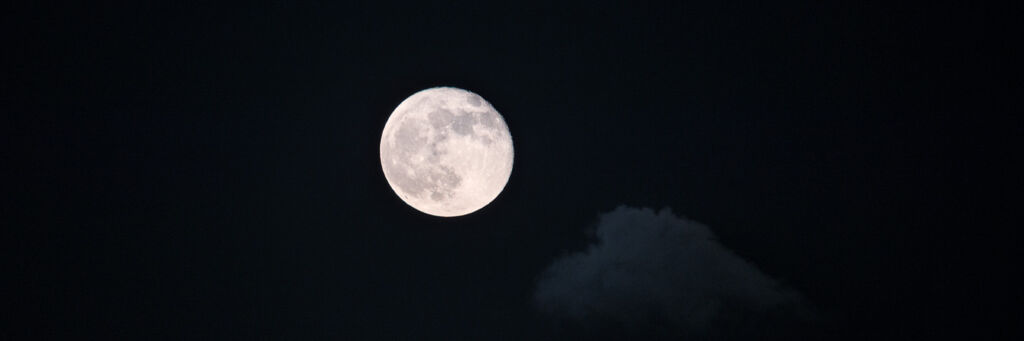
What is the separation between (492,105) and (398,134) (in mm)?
2243

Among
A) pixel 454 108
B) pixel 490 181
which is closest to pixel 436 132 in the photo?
pixel 454 108

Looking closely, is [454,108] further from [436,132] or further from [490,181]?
[490,181]

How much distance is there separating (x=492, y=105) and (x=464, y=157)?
186 centimetres

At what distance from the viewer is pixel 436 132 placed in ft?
A: 35.6

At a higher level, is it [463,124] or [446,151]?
[463,124]

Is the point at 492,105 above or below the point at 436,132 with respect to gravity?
above

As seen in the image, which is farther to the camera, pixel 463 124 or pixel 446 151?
pixel 463 124

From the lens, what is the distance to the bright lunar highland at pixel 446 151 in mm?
10859

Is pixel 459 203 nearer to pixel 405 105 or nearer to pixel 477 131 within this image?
pixel 477 131

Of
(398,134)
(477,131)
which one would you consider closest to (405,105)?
(398,134)

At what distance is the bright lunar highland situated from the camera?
35.6 ft

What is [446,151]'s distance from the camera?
10789mm

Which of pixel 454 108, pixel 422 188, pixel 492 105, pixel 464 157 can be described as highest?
pixel 492 105

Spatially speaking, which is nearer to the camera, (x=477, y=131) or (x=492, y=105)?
(x=477, y=131)
